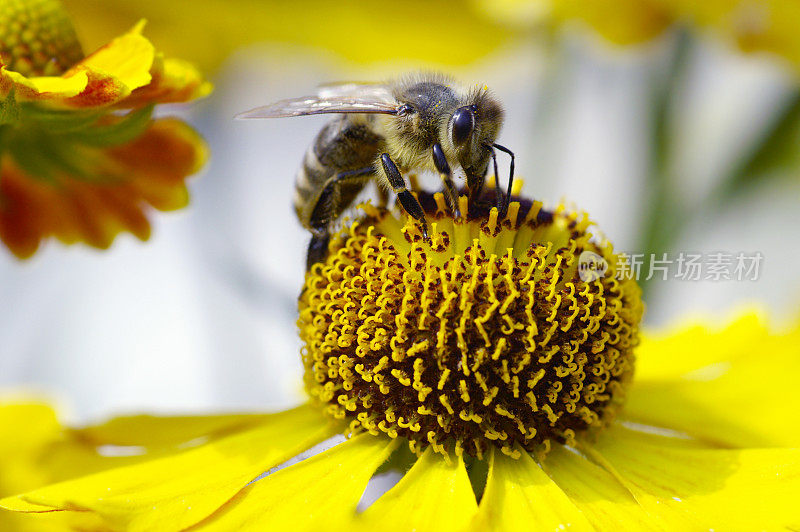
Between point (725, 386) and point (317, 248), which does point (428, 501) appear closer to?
point (317, 248)

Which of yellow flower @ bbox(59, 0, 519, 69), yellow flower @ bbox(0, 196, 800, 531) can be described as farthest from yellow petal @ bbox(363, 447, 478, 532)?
yellow flower @ bbox(59, 0, 519, 69)

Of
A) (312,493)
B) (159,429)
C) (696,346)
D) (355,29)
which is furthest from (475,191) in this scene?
(355,29)

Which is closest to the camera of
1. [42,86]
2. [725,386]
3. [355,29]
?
[42,86]

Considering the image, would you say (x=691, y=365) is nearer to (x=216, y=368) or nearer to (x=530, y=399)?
(x=530, y=399)

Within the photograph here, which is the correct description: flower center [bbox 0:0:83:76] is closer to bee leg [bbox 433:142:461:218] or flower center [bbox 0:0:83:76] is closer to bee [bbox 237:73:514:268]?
bee [bbox 237:73:514:268]

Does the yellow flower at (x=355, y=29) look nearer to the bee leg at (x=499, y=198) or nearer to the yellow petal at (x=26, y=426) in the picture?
the yellow petal at (x=26, y=426)

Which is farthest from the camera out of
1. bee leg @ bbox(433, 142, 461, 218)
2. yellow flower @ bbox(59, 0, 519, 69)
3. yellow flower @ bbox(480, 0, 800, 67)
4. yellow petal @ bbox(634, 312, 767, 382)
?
yellow flower @ bbox(59, 0, 519, 69)

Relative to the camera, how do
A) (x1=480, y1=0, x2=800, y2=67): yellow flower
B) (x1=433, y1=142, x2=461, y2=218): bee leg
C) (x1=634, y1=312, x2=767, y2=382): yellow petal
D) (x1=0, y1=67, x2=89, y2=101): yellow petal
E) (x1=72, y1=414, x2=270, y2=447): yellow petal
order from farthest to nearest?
(x1=480, y1=0, x2=800, y2=67): yellow flower, (x1=634, y1=312, x2=767, y2=382): yellow petal, (x1=72, y1=414, x2=270, y2=447): yellow petal, (x1=433, y1=142, x2=461, y2=218): bee leg, (x1=0, y1=67, x2=89, y2=101): yellow petal
